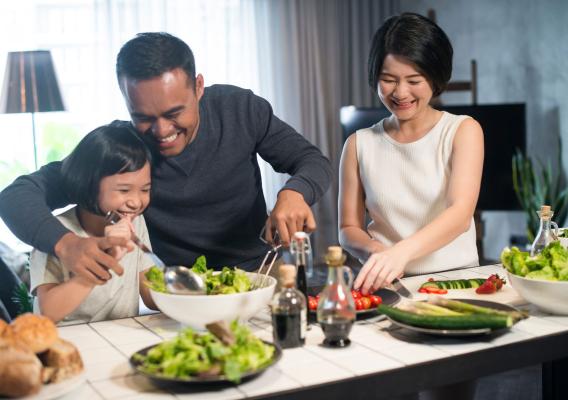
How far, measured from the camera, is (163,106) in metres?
2.04

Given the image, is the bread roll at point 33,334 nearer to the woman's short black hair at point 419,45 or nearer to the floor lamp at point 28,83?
the woman's short black hair at point 419,45

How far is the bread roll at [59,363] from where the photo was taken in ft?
4.57

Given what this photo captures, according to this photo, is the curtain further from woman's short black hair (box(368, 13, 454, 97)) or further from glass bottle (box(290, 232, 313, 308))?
glass bottle (box(290, 232, 313, 308))

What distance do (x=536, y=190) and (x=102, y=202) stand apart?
3.43 metres

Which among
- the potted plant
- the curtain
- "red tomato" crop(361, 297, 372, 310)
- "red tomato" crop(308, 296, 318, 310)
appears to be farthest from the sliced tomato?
the curtain

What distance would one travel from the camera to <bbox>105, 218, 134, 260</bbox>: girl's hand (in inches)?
70.2

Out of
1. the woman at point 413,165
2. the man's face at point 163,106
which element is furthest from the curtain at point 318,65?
the man's face at point 163,106

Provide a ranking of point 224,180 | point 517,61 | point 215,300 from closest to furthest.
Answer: point 215,300 < point 224,180 < point 517,61

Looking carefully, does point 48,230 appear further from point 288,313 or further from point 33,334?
point 288,313

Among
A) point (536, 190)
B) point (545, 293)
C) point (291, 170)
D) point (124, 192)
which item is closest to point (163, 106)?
point (124, 192)

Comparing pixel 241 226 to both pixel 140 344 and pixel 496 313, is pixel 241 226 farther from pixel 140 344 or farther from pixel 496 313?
pixel 496 313

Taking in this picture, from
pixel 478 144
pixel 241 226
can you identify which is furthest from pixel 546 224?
pixel 241 226

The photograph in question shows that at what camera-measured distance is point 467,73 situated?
5625mm

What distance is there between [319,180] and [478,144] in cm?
50
